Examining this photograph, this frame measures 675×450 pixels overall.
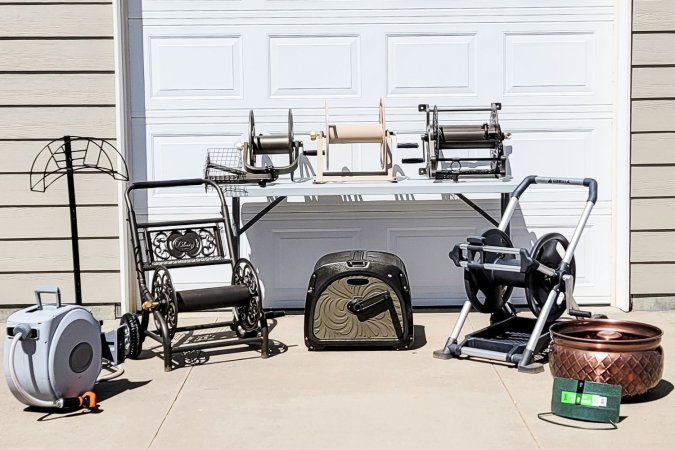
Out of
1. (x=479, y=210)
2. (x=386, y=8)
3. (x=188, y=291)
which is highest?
(x=386, y=8)

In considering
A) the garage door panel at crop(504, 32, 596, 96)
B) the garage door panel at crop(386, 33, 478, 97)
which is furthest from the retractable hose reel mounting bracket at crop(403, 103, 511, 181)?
the garage door panel at crop(504, 32, 596, 96)

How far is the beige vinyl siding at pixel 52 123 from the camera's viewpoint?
6137mm

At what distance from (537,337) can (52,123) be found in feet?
10.6

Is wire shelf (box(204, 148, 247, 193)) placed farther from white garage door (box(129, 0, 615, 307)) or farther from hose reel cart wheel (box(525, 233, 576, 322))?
hose reel cart wheel (box(525, 233, 576, 322))

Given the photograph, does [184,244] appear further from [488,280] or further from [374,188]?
[488,280]

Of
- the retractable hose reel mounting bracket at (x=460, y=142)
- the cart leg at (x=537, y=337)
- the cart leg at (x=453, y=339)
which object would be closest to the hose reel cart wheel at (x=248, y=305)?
the cart leg at (x=453, y=339)

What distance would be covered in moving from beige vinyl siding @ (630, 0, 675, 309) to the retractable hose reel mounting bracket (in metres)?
0.90

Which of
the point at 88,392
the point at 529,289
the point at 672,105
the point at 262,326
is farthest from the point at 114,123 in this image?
the point at 672,105

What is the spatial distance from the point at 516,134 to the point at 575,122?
0.38 meters

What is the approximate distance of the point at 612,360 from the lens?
421 cm

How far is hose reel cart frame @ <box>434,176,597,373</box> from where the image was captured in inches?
194

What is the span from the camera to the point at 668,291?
6289 millimetres

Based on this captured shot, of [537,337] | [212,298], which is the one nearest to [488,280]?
[537,337]

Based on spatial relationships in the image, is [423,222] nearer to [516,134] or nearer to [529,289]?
[516,134]
